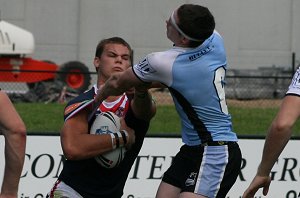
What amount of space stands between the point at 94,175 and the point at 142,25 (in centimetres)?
2355

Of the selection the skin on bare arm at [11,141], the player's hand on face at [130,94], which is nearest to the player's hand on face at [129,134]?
the player's hand on face at [130,94]

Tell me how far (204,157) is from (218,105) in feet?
0.93

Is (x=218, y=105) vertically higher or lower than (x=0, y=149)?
higher

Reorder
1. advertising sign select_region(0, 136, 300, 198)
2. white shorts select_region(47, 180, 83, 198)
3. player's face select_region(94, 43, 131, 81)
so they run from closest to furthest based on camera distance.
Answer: white shorts select_region(47, 180, 83, 198)
player's face select_region(94, 43, 131, 81)
advertising sign select_region(0, 136, 300, 198)

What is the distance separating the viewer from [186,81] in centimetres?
477

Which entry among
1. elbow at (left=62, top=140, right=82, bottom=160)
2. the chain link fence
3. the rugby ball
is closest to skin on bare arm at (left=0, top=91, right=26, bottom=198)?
elbow at (left=62, top=140, right=82, bottom=160)

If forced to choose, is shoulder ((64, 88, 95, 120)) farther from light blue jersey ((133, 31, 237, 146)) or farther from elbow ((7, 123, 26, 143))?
elbow ((7, 123, 26, 143))

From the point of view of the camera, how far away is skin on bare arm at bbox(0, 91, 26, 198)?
4.41 metres

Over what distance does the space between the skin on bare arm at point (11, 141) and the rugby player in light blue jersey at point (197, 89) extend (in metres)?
0.61

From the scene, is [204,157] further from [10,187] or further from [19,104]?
[19,104]

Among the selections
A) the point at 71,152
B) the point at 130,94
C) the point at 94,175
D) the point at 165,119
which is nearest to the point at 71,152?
the point at 71,152

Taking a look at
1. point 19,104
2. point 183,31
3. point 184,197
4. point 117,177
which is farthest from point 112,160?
point 19,104

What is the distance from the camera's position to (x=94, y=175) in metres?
5.16

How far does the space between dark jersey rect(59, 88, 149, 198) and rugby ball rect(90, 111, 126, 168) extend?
50mm
